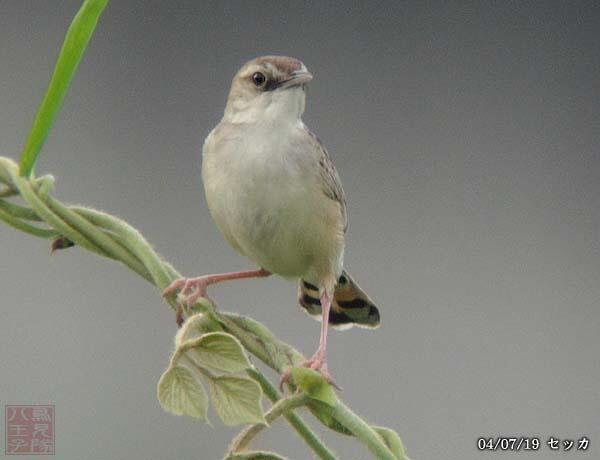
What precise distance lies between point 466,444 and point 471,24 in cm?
195

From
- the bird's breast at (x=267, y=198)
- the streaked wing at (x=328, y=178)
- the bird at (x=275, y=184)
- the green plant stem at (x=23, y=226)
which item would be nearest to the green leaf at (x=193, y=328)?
the green plant stem at (x=23, y=226)

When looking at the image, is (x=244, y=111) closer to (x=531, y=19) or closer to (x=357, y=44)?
(x=357, y=44)

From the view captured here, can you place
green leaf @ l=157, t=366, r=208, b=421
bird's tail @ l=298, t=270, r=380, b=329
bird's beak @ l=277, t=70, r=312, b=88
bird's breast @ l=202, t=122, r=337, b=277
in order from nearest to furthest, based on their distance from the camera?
green leaf @ l=157, t=366, r=208, b=421
bird's breast @ l=202, t=122, r=337, b=277
bird's beak @ l=277, t=70, r=312, b=88
bird's tail @ l=298, t=270, r=380, b=329

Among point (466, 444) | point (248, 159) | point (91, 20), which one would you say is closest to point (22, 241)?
point (466, 444)

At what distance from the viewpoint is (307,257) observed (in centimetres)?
289

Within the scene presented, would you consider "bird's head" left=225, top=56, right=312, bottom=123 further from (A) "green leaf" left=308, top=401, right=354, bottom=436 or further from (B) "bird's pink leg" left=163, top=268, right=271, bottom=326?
(A) "green leaf" left=308, top=401, right=354, bottom=436

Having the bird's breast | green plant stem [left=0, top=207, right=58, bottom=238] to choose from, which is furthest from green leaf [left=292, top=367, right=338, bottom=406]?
the bird's breast

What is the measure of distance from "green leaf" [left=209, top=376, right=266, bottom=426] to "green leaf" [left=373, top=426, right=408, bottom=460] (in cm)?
23

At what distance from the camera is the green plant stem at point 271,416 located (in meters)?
1.52

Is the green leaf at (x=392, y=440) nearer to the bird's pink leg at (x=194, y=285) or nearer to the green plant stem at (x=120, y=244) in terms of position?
the green plant stem at (x=120, y=244)

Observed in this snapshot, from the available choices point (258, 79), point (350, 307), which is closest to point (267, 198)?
point (258, 79)

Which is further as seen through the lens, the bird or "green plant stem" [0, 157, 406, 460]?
the bird

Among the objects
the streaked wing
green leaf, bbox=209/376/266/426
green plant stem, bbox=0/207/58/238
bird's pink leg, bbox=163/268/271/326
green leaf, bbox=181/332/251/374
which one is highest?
the streaked wing

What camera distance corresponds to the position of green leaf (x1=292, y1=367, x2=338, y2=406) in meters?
1.54
